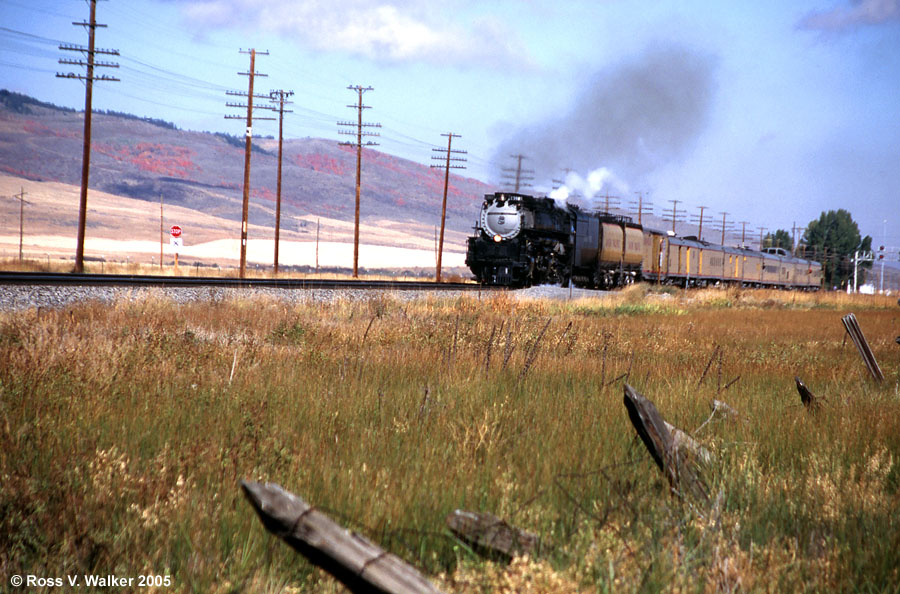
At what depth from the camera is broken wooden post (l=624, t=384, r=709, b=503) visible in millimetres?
4336

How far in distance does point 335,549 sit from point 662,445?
2.73 meters

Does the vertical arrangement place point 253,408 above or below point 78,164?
below

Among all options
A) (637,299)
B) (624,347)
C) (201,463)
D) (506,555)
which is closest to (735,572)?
(506,555)

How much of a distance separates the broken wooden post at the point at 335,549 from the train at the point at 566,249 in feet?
88.3

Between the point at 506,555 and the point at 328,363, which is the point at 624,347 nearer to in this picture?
the point at 328,363

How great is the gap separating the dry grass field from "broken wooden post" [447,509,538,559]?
7 centimetres

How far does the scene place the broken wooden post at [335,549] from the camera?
2166 mm

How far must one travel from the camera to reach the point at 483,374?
8.30 metres

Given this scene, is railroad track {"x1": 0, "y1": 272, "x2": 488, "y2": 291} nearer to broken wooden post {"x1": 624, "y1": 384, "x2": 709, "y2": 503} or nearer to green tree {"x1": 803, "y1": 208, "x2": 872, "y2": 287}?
broken wooden post {"x1": 624, "y1": 384, "x2": 709, "y2": 503}

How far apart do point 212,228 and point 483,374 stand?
134266mm

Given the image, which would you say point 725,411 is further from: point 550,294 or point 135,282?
point 550,294

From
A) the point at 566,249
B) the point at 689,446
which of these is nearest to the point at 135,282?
the point at 689,446

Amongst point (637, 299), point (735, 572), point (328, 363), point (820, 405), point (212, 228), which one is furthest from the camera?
point (212, 228)

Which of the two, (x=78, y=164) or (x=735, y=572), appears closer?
(x=735, y=572)
